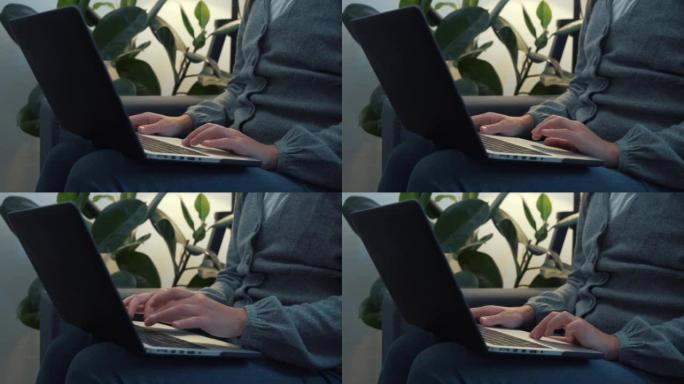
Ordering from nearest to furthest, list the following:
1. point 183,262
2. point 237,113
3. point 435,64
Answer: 1. point 435,64
2. point 237,113
3. point 183,262

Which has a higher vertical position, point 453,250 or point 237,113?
point 237,113

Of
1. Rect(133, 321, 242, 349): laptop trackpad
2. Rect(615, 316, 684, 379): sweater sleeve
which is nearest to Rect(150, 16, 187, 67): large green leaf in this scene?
Rect(133, 321, 242, 349): laptop trackpad

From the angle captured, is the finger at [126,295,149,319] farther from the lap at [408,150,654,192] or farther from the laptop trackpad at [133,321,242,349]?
the lap at [408,150,654,192]

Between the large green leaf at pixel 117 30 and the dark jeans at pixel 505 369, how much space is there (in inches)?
29.6

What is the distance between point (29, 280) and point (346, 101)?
62 centimetres

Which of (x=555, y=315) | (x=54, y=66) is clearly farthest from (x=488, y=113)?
(x=54, y=66)

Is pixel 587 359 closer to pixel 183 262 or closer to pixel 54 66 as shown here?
pixel 183 262

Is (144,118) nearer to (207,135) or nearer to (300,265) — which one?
(207,135)

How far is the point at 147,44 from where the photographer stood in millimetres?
2273

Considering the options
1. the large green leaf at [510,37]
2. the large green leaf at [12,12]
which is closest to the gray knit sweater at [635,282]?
the large green leaf at [510,37]

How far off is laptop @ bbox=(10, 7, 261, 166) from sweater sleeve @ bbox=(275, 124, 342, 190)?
0.05 meters

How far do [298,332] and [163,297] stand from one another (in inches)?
8.5

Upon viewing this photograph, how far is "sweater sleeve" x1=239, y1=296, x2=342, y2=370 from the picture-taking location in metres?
1.99

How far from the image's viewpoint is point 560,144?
206 centimetres
